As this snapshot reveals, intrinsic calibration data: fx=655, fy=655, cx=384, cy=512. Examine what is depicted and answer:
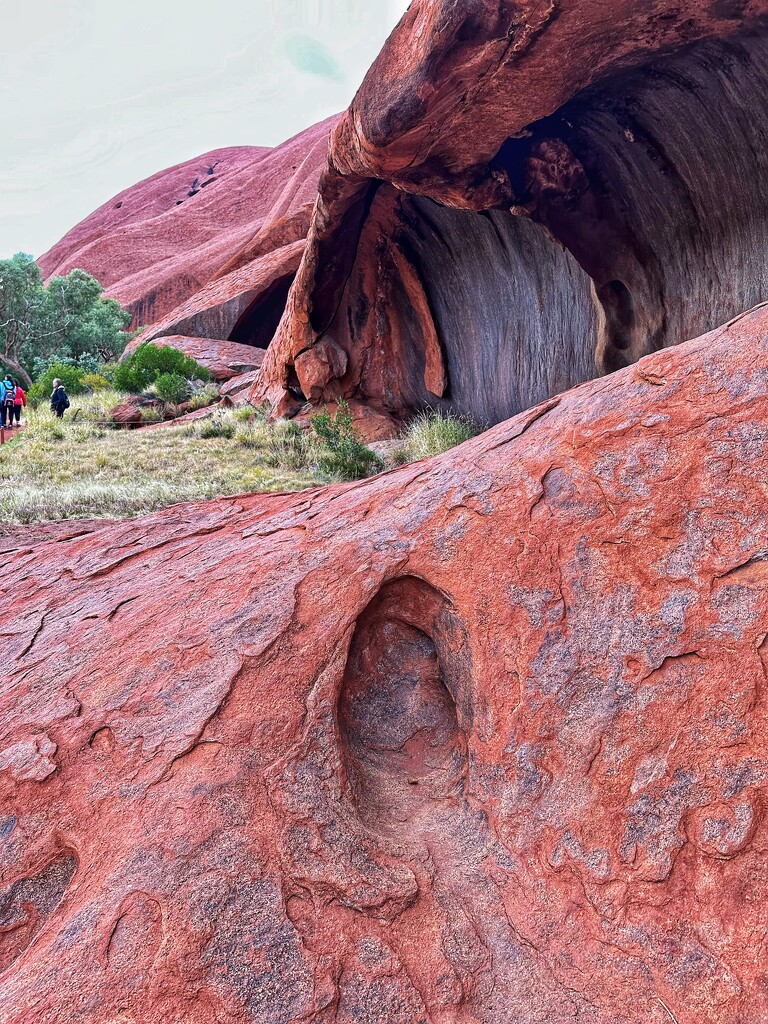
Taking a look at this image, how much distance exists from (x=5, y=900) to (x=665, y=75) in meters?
5.60

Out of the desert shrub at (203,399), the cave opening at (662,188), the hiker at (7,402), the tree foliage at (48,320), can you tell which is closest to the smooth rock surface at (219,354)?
the desert shrub at (203,399)

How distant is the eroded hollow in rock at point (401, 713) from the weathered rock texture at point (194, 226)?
17960 millimetres

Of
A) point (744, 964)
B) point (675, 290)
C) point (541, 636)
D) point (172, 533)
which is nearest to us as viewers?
point (744, 964)

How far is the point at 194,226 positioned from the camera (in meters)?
36.2

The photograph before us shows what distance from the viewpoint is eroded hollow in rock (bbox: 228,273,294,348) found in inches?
755

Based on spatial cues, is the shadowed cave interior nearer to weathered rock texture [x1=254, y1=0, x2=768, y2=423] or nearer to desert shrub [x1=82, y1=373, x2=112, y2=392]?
weathered rock texture [x1=254, y1=0, x2=768, y2=423]

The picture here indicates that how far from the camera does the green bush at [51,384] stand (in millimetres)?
17844

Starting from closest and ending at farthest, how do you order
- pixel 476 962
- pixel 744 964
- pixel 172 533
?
pixel 744 964
pixel 476 962
pixel 172 533

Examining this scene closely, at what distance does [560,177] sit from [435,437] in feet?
10.4

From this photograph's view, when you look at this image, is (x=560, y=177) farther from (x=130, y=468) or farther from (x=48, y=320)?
(x=48, y=320)

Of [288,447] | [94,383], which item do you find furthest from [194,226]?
[288,447]

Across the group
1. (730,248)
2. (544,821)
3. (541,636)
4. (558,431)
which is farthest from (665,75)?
(544,821)

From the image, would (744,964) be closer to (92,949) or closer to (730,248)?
(92,949)

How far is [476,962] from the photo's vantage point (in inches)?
65.9
